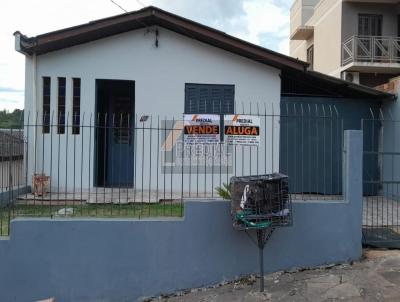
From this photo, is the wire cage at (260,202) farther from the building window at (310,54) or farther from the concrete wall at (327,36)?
the building window at (310,54)

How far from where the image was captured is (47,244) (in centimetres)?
557

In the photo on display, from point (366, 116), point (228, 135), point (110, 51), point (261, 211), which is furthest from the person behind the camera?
point (366, 116)

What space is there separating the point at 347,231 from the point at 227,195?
1.71 meters

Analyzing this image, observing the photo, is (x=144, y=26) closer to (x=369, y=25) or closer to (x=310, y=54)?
(x=369, y=25)

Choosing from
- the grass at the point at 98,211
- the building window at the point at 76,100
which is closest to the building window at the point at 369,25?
the building window at the point at 76,100

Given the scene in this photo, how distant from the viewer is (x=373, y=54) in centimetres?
1888

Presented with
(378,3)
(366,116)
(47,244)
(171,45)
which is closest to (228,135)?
(47,244)

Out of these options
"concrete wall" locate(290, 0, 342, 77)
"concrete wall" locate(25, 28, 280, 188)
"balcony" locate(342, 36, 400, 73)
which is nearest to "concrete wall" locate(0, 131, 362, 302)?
"concrete wall" locate(25, 28, 280, 188)

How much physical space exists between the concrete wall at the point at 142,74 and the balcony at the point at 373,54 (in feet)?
32.1

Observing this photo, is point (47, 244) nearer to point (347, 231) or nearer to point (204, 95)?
point (347, 231)

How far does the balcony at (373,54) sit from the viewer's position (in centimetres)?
1869

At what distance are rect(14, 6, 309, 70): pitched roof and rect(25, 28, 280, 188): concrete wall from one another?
173mm

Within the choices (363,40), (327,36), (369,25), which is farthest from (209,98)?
(327,36)

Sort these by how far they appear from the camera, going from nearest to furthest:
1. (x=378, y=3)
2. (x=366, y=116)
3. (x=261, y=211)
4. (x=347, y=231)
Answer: (x=261, y=211), (x=347, y=231), (x=366, y=116), (x=378, y=3)
